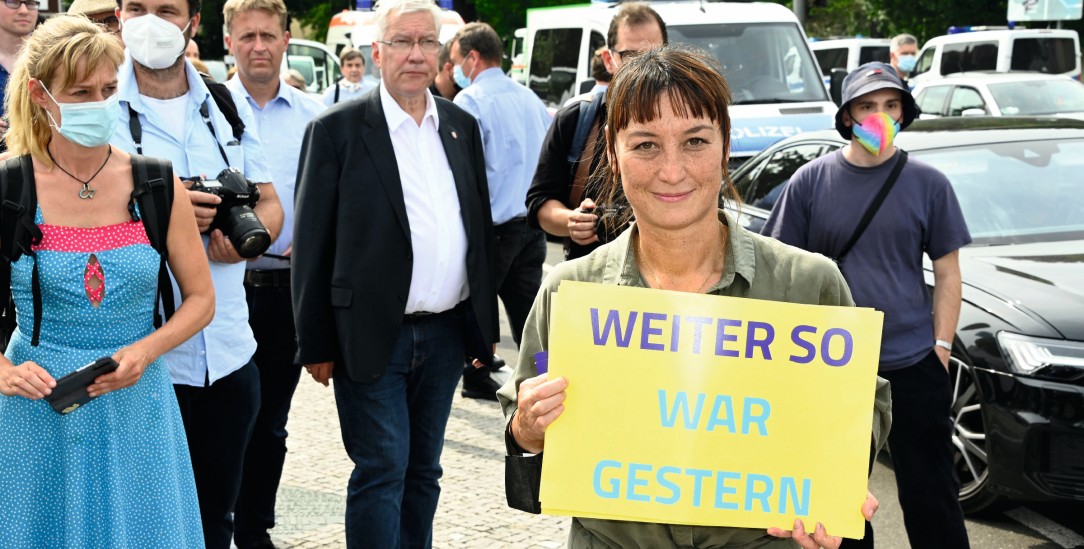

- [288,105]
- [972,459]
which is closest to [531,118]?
[288,105]

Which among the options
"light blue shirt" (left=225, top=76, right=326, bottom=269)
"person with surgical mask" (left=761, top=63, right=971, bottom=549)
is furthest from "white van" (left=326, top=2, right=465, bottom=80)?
"person with surgical mask" (left=761, top=63, right=971, bottom=549)

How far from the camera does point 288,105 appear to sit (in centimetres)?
550

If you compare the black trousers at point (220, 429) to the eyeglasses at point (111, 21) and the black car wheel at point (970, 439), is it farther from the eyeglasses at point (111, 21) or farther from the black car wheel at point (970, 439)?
the black car wheel at point (970, 439)

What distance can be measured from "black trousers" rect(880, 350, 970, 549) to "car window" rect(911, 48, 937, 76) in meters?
20.1

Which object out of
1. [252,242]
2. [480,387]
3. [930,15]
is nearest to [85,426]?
[252,242]

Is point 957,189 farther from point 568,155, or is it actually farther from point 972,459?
point 568,155

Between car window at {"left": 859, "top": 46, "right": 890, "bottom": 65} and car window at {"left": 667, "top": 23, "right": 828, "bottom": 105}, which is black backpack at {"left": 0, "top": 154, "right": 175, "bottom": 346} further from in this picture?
car window at {"left": 859, "top": 46, "right": 890, "bottom": 65}

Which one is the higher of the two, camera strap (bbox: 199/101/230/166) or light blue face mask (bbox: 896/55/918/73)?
camera strap (bbox: 199/101/230/166)

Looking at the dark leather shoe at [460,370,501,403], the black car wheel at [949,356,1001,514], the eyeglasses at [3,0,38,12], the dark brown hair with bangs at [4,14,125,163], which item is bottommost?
the dark leather shoe at [460,370,501,403]

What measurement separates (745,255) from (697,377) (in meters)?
0.26

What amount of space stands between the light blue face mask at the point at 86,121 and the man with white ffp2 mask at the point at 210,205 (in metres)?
0.49

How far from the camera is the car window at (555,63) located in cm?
1466

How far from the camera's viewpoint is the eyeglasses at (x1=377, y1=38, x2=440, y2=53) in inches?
169

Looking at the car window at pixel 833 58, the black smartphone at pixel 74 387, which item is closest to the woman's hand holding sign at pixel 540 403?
the black smartphone at pixel 74 387
